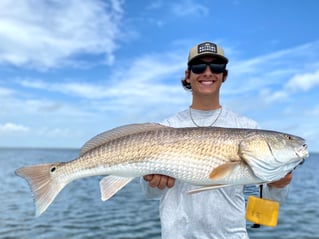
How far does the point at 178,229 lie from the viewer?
150 inches

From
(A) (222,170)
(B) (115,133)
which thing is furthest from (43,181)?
(A) (222,170)

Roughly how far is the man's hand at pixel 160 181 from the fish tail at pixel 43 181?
92cm

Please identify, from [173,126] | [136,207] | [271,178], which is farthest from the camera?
[136,207]

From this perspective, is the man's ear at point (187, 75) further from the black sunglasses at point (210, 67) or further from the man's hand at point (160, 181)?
the man's hand at point (160, 181)

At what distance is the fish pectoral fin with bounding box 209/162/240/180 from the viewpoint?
3.49 meters

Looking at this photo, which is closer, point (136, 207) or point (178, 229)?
point (178, 229)

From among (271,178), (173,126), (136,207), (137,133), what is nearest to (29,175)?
(137,133)

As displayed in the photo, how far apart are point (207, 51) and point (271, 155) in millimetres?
1354

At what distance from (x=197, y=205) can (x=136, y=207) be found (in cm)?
1517

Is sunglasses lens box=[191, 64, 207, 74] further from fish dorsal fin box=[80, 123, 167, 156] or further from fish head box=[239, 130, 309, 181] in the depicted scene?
fish head box=[239, 130, 309, 181]

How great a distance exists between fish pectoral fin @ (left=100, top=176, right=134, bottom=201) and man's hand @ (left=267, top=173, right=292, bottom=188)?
1407 millimetres

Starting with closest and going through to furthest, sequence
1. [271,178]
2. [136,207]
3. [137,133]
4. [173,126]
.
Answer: [271,178], [137,133], [173,126], [136,207]

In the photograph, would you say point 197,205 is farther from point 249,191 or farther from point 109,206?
point 109,206

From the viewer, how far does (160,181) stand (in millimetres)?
3734
